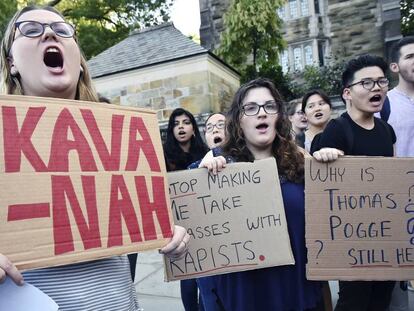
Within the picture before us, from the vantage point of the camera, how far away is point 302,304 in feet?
6.06

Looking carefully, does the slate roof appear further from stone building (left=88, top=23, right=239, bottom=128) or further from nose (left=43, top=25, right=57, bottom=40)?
nose (left=43, top=25, right=57, bottom=40)

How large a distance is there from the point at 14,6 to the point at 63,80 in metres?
16.6

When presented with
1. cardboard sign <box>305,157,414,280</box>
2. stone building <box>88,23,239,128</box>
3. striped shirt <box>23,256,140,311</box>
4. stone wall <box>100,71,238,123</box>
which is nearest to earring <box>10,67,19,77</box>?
striped shirt <box>23,256,140,311</box>

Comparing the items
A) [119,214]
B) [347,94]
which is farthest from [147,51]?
[119,214]

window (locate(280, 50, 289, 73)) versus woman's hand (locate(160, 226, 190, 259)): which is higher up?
window (locate(280, 50, 289, 73))

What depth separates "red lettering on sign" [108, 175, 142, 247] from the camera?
4.47ft

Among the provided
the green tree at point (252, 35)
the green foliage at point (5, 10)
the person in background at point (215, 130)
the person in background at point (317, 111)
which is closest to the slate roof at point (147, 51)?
the green tree at point (252, 35)

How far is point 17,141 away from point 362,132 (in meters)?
1.97

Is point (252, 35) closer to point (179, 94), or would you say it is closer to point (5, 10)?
point (179, 94)

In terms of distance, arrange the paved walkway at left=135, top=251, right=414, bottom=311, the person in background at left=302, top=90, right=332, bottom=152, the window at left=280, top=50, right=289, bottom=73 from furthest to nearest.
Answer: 1. the window at left=280, top=50, right=289, bottom=73
2. the person in background at left=302, top=90, right=332, bottom=152
3. the paved walkway at left=135, top=251, right=414, bottom=311

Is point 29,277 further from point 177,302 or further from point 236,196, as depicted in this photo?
point 177,302

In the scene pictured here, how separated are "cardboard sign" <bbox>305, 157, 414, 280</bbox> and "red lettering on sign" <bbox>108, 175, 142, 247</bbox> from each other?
34.5 inches

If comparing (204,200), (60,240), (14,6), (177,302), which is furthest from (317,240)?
(14,6)

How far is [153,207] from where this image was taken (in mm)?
1500
